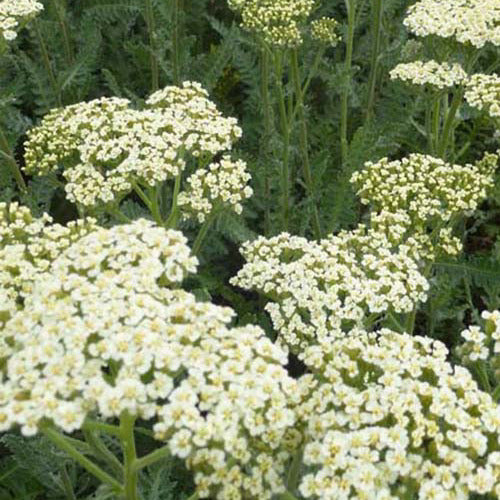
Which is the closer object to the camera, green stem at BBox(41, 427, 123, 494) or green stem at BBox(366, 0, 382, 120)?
green stem at BBox(41, 427, 123, 494)

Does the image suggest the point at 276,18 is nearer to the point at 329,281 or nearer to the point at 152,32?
the point at 152,32

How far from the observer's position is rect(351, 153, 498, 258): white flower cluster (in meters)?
3.82

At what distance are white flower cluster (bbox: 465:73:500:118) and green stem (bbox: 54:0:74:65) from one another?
9.06ft

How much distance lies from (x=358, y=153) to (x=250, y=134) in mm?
1433

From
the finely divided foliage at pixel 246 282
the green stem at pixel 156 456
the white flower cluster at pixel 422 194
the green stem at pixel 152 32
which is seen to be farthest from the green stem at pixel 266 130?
the green stem at pixel 156 456

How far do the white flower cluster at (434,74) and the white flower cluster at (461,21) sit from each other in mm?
150

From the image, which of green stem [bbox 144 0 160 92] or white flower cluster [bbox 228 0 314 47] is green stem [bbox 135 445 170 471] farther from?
green stem [bbox 144 0 160 92]

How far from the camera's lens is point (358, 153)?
4.67 meters

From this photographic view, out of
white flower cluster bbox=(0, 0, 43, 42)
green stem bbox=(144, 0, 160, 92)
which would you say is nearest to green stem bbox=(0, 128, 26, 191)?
white flower cluster bbox=(0, 0, 43, 42)

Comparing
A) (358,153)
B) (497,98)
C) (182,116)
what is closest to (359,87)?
(358,153)

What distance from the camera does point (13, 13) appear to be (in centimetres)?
428

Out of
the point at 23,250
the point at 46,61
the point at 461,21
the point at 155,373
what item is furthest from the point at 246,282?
the point at 46,61

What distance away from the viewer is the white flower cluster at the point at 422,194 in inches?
150

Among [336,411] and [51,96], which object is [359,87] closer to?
[51,96]
